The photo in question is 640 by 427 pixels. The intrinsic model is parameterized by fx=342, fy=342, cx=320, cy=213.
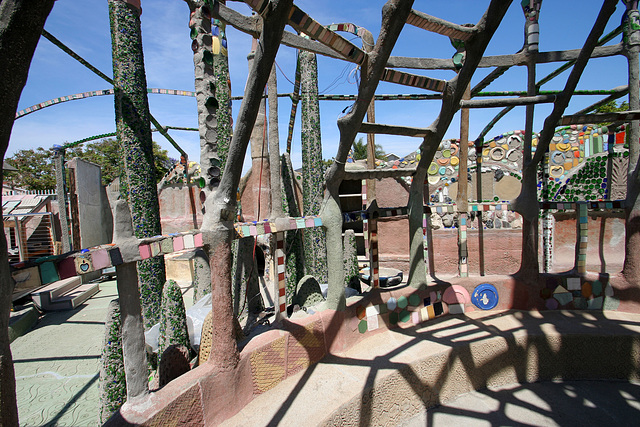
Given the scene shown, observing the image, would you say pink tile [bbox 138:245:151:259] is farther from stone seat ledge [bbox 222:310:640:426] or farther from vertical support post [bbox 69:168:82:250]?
vertical support post [bbox 69:168:82:250]

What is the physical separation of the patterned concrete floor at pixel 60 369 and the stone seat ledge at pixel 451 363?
201cm

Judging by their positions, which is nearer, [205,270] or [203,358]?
[203,358]

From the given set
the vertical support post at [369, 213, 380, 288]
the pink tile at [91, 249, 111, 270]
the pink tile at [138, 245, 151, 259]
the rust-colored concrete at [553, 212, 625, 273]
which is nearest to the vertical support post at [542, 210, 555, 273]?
the rust-colored concrete at [553, 212, 625, 273]

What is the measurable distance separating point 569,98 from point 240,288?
469 cm

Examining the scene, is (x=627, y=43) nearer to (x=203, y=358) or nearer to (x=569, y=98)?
(x=569, y=98)

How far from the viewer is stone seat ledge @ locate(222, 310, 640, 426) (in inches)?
112

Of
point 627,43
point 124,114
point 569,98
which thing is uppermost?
point 627,43

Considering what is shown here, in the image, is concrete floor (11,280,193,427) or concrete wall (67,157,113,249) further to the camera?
concrete wall (67,157,113,249)

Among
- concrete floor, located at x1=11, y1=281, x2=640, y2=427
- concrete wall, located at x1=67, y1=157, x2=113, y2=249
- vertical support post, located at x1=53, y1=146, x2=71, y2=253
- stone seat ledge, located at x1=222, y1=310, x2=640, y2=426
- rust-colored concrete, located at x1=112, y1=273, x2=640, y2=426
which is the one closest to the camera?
rust-colored concrete, located at x1=112, y1=273, x2=640, y2=426

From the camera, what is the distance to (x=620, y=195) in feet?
22.6

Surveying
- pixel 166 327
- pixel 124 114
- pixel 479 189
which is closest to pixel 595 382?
pixel 479 189

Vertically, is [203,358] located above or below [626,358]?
above

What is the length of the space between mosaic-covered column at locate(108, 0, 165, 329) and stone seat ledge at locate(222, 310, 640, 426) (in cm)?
270

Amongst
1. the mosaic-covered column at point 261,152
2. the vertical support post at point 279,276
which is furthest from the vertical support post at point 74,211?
the vertical support post at point 279,276
